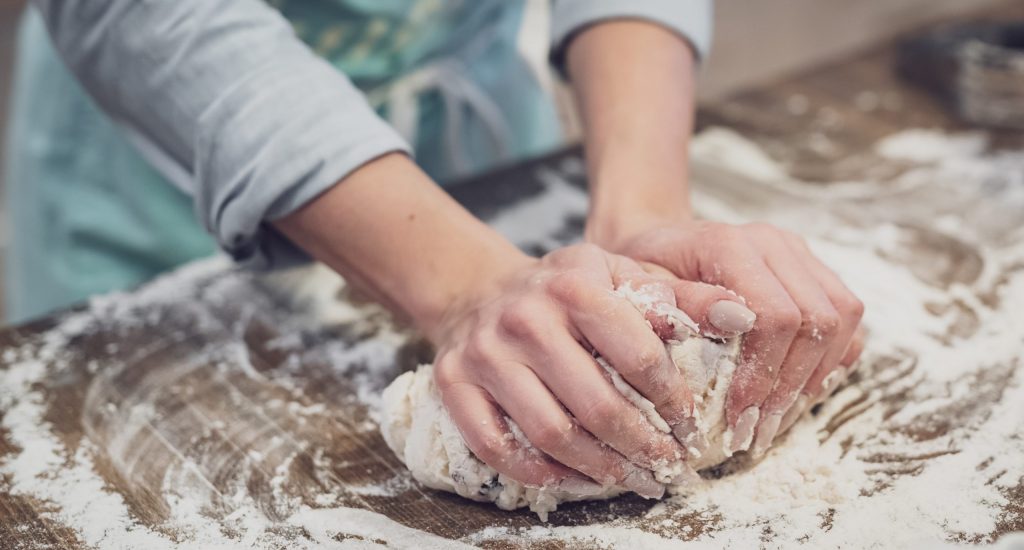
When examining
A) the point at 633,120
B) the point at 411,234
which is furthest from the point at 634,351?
the point at 633,120

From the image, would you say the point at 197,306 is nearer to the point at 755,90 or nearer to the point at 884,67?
the point at 755,90

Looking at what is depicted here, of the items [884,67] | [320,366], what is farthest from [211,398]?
[884,67]

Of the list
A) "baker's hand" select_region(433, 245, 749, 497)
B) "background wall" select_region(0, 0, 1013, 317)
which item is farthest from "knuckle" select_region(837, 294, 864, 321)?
"background wall" select_region(0, 0, 1013, 317)

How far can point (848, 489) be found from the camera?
68cm

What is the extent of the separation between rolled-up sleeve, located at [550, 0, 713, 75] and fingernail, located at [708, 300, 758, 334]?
0.44m

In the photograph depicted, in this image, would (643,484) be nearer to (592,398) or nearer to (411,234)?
(592,398)

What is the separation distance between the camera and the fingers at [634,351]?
2.08ft

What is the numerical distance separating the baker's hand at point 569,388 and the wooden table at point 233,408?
53 millimetres

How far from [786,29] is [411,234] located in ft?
4.44

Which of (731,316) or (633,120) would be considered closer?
(731,316)

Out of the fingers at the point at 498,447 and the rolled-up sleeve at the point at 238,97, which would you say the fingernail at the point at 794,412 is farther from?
the rolled-up sleeve at the point at 238,97

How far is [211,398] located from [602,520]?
37 centimetres

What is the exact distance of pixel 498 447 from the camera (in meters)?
0.65

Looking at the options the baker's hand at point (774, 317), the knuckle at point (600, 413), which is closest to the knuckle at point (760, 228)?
the baker's hand at point (774, 317)
